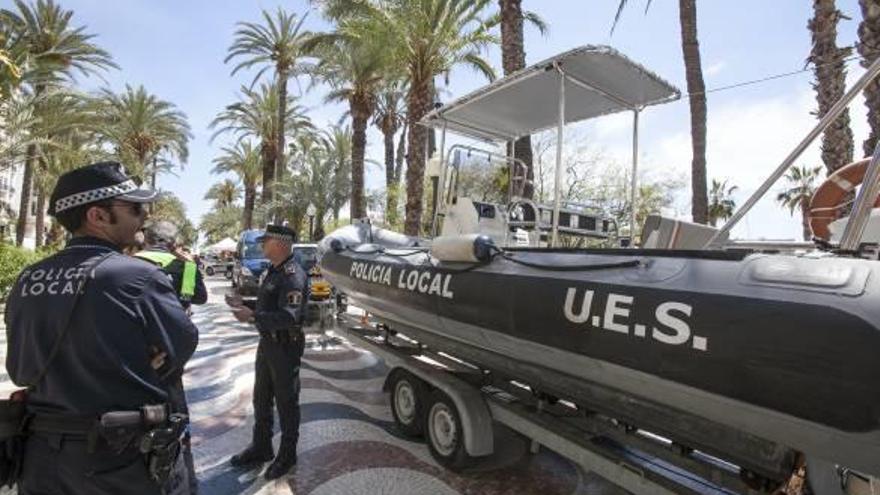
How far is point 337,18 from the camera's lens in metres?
15.4

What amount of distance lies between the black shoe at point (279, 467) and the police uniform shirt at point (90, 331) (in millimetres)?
2036

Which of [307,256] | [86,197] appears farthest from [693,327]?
[307,256]

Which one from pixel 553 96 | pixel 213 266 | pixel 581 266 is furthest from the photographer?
pixel 213 266

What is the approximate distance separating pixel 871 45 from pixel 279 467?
7.31 metres

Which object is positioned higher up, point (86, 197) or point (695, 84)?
point (695, 84)

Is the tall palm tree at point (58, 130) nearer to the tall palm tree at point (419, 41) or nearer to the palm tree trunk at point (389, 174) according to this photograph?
A: the tall palm tree at point (419, 41)

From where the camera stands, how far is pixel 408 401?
15.4 ft

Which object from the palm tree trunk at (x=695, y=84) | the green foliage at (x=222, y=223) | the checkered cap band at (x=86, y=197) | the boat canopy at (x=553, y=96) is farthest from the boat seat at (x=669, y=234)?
the green foliage at (x=222, y=223)

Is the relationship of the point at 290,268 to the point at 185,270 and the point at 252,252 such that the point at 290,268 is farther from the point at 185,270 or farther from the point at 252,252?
the point at 252,252

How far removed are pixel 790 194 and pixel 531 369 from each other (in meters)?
43.5

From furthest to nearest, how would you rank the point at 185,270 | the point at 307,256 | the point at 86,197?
the point at 307,256 → the point at 185,270 → the point at 86,197

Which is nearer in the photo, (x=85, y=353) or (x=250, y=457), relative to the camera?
(x=85, y=353)

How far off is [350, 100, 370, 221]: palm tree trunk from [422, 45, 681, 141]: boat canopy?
1224 cm

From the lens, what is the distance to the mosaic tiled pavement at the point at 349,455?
379 centimetres
